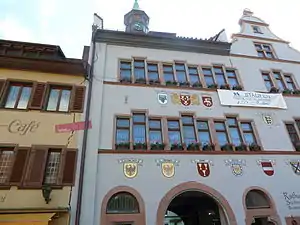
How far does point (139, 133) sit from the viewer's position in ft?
38.8

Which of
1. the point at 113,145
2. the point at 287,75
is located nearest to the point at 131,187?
the point at 113,145

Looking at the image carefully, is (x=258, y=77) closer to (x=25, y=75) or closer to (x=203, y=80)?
(x=203, y=80)

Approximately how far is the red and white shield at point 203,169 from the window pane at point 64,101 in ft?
22.7

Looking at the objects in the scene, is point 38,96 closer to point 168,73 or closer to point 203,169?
point 168,73

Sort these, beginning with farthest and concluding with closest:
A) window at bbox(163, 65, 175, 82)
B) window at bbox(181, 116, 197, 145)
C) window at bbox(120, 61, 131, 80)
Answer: window at bbox(163, 65, 175, 82) < window at bbox(120, 61, 131, 80) < window at bbox(181, 116, 197, 145)

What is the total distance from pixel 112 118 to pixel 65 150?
2.68 metres

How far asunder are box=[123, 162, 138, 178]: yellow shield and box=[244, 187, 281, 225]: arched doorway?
5.17 meters

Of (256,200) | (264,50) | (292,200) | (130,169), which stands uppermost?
(264,50)

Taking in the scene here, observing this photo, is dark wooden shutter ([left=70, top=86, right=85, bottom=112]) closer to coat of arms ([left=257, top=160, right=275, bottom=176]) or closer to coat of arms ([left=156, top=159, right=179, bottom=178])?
coat of arms ([left=156, top=159, right=179, bottom=178])

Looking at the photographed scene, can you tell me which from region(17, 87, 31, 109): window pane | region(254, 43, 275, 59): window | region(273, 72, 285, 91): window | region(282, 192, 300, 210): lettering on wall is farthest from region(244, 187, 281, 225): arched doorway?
region(17, 87, 31, 109): window pane

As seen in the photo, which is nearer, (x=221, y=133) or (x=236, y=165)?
(x=236, y=165)

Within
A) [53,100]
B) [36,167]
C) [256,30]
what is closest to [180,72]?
[53,100]

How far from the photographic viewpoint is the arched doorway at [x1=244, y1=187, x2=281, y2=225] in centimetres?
1060

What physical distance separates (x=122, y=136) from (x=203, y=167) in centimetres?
410
